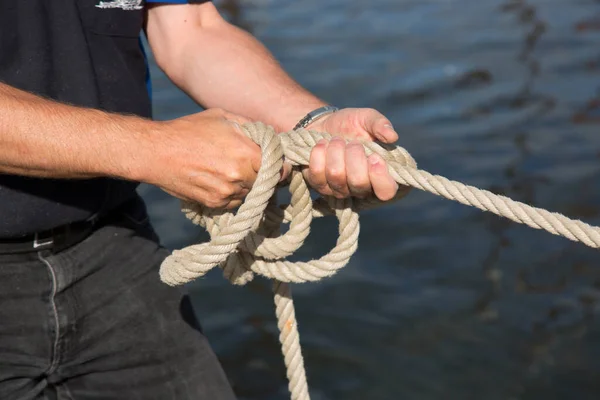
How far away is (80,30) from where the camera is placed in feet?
7.41

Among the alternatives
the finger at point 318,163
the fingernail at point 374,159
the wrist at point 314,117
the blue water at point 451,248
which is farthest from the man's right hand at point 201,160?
the blue water at point 451,248

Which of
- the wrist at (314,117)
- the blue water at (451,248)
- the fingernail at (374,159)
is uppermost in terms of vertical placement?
the fingernail at (374,159)

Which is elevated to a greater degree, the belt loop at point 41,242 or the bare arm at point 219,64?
the bare arm at point 219,64

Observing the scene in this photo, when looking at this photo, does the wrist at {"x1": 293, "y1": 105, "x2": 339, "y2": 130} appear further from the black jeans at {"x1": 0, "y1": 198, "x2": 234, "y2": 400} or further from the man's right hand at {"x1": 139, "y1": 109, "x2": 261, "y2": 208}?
the black jeans at {"x1": 0, "y1": 198, "x2": 234, "y2": 400}

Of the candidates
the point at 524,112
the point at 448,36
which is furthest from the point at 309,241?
the point at 448,36

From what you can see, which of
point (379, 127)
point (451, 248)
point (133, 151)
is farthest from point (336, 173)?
point (451, 248)

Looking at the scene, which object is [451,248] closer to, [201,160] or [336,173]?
[336,173]

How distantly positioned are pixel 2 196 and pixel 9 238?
4.8 inches

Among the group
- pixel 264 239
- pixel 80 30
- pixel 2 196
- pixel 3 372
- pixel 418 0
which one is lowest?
pixel 418 0

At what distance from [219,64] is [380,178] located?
0.80 metres

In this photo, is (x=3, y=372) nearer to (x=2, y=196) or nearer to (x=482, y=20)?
(x=2, y=196)

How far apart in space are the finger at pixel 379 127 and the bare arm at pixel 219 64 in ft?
1.03

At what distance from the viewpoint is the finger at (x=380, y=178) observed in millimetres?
1987

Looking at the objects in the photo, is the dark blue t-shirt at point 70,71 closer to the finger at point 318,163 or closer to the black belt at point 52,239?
the black belt at point 52,239
